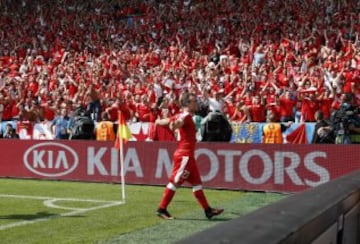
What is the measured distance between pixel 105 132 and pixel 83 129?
599 millimetres

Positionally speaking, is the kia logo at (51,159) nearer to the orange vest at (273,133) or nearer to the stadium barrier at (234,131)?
the stadium barrier at (234,131)

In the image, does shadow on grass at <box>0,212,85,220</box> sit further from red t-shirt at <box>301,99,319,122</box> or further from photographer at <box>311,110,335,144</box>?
red t-shirt at <box>301,99,319,122</box>

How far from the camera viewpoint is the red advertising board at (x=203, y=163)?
13086 millimetres

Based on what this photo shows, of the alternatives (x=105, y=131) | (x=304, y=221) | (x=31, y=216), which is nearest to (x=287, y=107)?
(x=105, y=131)

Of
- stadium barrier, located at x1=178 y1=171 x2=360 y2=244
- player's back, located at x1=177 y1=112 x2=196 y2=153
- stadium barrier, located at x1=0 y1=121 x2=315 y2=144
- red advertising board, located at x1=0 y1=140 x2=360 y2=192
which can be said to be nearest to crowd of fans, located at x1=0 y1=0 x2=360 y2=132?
stadium barrier, located at x1=0 y1=121 x2=315 y2=144

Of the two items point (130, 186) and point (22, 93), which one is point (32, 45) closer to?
point (22, 93)

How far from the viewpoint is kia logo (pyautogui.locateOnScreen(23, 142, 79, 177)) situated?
16031 mm

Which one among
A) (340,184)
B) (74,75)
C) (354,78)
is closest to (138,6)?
(74,75)

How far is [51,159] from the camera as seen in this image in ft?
53.4

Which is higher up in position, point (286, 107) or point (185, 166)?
point (286, 107)

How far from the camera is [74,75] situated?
25.6 m

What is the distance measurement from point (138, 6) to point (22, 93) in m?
9.91

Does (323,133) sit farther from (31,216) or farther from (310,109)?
(31,216)

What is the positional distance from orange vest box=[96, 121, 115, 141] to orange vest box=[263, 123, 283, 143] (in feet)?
13.7
